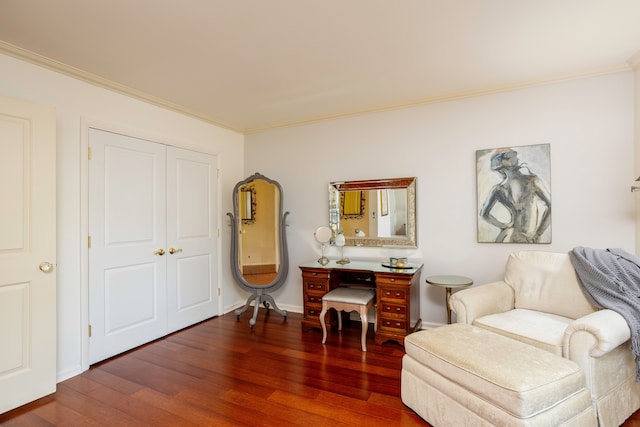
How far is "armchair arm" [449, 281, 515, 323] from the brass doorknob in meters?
2.96

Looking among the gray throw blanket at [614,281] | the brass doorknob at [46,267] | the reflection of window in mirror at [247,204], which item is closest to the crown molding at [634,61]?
the gray throw blanket at [614,281]

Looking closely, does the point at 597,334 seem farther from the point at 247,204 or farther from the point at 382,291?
the point at 247,204

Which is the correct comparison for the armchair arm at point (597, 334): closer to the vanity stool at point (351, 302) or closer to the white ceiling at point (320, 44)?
the vanity stool at point (351, 302)

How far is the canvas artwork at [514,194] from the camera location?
2814 millimetres

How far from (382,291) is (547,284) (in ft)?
4.29

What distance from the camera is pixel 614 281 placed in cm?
204

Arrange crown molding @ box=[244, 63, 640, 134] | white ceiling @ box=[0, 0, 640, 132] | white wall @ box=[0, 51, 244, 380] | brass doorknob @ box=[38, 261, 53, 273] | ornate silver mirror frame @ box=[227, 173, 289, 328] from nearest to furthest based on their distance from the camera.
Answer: white ceiling @ box=[0, 0, 640, 132] → brass doorknob @ box=[38, 261, 53, 273] → white wall @ box=[0, 51, 244, 380] → crown molding @ box=[244, 63, 640, 134] → ornate silver mirror frame @ box=[227, 173, 289, 328]

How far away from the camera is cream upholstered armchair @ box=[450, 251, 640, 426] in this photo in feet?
5.66

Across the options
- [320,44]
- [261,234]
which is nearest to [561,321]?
[320,44]

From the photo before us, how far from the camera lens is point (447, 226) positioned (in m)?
3.21

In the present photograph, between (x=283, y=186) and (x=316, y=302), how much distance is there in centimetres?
158

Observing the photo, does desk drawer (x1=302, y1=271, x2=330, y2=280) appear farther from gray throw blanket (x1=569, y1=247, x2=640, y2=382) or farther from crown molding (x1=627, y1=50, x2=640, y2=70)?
crown molding (x1=627, y1=50, x2=640, y2=70)

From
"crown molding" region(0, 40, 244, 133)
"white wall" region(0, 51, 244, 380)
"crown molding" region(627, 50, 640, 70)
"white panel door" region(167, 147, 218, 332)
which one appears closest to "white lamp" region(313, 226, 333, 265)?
"white panel door" region(167, 147, 218, 332)

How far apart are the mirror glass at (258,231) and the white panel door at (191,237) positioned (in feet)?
1.17
